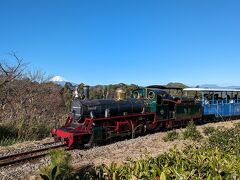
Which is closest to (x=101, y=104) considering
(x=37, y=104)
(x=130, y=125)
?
(x=130, y=125)

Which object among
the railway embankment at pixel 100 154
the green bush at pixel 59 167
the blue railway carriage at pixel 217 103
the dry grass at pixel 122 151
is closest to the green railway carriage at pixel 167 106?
the railway embankment at pixel 100 154

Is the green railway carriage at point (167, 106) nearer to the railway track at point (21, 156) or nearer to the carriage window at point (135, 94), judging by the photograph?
the carriage window at point (135, 94)

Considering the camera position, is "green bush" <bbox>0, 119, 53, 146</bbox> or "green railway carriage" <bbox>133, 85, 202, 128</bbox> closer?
"green bush" <bbox>0, 119, 53, 146</bbox>

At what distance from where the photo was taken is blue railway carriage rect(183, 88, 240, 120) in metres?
22.4

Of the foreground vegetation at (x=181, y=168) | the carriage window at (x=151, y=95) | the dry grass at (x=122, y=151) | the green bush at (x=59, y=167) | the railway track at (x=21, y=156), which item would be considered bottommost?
the railway track at (x=21, y=156)

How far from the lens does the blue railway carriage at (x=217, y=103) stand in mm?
22375

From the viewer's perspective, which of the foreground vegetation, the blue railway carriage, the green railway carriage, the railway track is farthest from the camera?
the blue railway carriage

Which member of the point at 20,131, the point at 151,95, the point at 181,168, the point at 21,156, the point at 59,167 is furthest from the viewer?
the point at 151,95

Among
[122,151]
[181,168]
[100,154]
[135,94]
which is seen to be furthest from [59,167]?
[135,94]

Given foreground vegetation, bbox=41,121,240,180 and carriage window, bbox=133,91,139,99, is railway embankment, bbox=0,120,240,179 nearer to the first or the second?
foreground vegetation, bbox=41,121,240,180

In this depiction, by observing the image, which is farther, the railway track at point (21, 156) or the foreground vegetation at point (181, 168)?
the railway track at point (21, 156)

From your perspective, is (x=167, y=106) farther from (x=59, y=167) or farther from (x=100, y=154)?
(x=59, y=167)

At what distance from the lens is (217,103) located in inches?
908

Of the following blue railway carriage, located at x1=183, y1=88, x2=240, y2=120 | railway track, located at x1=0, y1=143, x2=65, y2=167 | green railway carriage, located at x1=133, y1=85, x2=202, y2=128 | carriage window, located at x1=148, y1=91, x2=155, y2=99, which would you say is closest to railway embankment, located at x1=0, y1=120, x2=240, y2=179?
railway track, located at x1=0, y1=143, x2=65, y2=167
